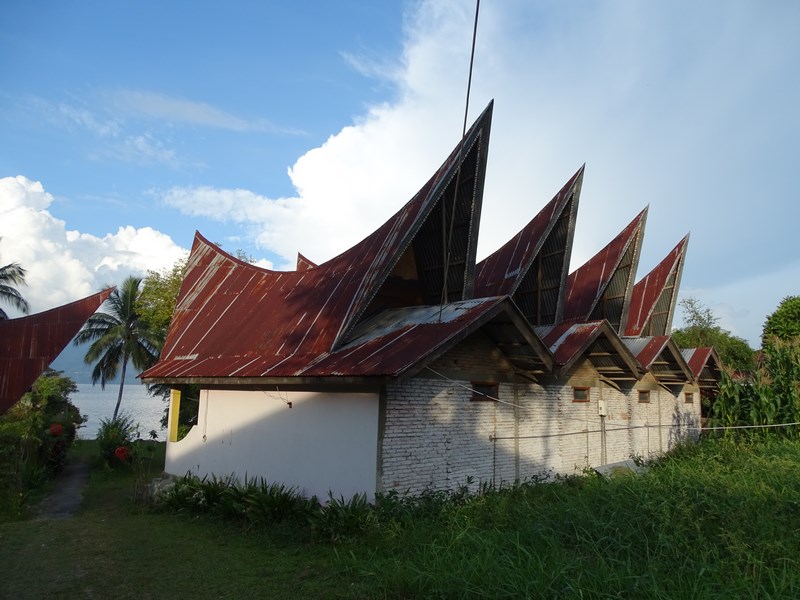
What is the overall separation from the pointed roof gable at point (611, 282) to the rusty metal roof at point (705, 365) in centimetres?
263

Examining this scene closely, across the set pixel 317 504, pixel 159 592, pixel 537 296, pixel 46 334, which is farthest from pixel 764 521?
pixel 46 334

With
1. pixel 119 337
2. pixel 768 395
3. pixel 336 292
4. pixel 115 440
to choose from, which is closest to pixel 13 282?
pixel 119 337

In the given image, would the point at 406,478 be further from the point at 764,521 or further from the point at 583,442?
the point at 583,442

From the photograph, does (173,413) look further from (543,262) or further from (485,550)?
(543,262)

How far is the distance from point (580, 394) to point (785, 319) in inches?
907

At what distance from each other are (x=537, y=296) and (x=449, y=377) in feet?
28.1

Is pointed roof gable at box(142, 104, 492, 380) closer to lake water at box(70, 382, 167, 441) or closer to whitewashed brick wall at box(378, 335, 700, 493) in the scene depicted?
whitewashed brick wall at box(378, 335, 700, 493)

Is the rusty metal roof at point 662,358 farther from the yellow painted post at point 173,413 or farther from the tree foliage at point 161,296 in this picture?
the tree foliage at point 161,296

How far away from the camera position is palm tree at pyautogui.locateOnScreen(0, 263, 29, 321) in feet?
96.3

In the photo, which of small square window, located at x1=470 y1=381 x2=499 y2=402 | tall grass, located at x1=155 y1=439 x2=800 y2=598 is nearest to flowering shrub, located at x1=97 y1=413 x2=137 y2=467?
tall grass, located at x1=155 y1=439 x2=800 y2=598

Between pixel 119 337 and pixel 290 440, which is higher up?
pixel 119 337

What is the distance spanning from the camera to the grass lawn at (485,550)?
5.98 m

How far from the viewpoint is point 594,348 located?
14.4 meters

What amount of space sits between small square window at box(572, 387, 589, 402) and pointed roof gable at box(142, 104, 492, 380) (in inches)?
143
